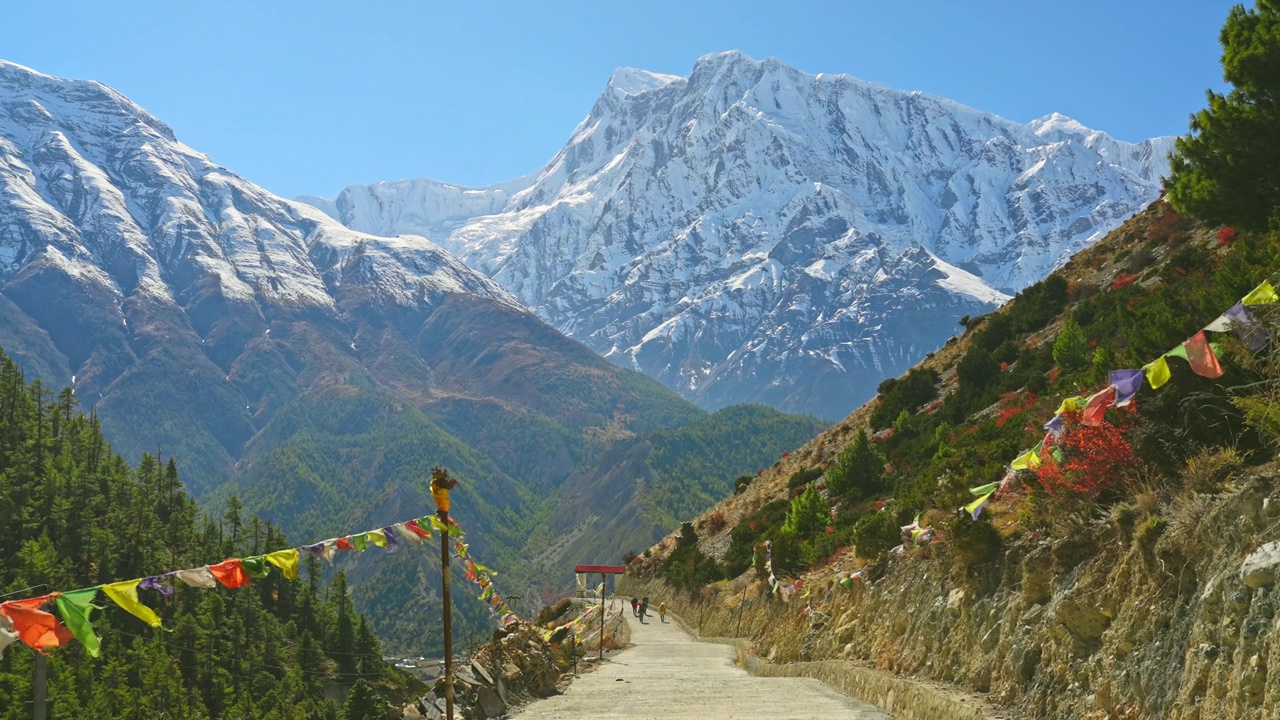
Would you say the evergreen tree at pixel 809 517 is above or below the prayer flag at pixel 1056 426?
below

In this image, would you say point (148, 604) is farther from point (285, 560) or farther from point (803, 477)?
point (285, 560)

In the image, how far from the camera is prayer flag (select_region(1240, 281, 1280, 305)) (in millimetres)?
9953

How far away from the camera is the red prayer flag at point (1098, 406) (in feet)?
38.6

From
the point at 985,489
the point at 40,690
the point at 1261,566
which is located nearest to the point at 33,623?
the point at 40,690

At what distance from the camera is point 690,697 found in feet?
61.4

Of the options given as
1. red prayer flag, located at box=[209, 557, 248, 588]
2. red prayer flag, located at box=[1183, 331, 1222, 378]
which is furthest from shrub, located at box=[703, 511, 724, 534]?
red prayer flag, located at box=[1183, 331, 1222, 378]

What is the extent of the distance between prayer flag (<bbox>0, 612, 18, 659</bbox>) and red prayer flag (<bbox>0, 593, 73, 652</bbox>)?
40 millimetres

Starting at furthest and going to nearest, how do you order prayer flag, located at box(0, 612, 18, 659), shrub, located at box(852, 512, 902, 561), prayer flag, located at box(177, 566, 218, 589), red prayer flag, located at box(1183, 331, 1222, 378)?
1. shrub, located at box(852, 512, 902, 561)
2. prayer flag, located at box(177, 566, 218, 589)
3. prayer flag, located at box(0, 612, 18, 659)
4. red prayer flag, located at box(1183, 331, 1222, 378)

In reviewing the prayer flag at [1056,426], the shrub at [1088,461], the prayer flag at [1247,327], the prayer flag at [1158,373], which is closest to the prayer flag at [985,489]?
the shrub at [1088,461]

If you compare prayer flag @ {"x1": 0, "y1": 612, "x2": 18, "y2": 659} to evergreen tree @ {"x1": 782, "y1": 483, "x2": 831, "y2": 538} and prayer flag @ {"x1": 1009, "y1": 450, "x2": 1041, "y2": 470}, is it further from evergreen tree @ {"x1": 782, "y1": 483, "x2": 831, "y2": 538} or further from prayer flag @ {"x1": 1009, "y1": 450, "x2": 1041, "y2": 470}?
evergreen tree @ {"x1": 782, "y1": 483, "x2": 831, "y2": 538}

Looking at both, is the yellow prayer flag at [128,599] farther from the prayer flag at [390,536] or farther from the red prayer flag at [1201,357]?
the red prayer flag at [1201,357]

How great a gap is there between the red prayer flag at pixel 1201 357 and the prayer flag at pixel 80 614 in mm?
11842

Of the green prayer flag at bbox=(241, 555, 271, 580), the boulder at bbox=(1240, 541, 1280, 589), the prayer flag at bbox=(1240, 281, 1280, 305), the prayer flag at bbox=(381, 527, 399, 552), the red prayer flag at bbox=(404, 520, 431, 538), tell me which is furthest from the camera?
the prayer flag at bbox=(381, 527, 399, 552)

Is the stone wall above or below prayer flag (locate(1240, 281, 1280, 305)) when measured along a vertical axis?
below
